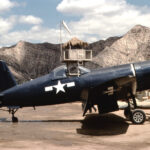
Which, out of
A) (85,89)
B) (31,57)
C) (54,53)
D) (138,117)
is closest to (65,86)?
(85,89)

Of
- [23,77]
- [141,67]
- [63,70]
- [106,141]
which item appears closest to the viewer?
[106,141]

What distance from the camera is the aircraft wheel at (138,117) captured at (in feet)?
35.3

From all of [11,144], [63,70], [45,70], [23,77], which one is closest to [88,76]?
[63,70]

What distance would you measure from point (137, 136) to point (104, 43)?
3533 inches

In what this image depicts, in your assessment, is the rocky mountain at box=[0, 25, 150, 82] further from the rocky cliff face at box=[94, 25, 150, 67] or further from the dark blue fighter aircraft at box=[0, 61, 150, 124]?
the dark blue fighter aircraft at box=[0, 61, 150, 124]

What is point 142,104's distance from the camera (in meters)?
16.0

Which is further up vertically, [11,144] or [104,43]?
[104,43]

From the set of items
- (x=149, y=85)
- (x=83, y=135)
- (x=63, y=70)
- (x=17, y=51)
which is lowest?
(x=83, y=135)

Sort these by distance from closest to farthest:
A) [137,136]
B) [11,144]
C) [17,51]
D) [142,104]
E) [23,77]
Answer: [11,144] → [137,136] → [142,104] → [23,77] → [17,51]

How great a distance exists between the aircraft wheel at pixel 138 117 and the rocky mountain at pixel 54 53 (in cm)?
6718

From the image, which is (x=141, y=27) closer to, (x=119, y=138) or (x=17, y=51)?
(x=17, y=51)

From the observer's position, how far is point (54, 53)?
93875mm

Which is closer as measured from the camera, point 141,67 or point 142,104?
point 141,67

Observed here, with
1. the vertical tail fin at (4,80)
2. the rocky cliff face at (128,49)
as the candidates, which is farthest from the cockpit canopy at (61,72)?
the rocky cliff face at (128,49)
